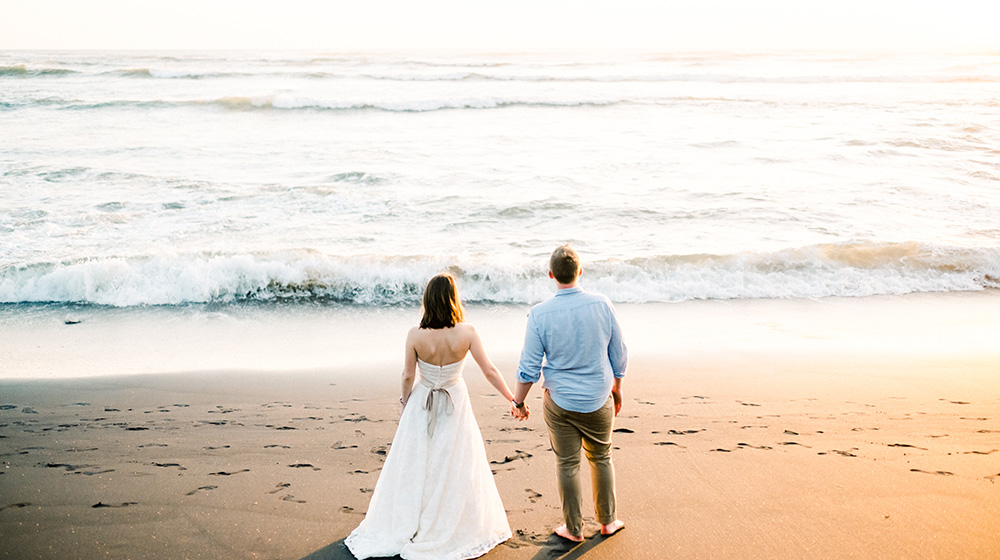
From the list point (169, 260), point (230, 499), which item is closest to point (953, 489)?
point (230, 499)

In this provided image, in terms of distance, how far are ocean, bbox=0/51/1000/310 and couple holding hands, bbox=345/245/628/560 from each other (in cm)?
570

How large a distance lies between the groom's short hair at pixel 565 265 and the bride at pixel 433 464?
1.86 feet

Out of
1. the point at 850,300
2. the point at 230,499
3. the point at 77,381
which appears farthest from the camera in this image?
the point at 850,300

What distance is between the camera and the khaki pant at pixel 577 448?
3.43 meters

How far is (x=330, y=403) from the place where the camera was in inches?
223

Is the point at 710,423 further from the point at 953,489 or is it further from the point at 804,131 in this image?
the point at 804,131

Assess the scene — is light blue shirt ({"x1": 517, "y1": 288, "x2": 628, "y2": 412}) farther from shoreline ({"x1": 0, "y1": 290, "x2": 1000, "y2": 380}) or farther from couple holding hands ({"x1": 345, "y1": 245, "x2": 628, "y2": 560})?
shoreline ({"x1": 0, "y1": 290, "x2": 1000, "y2": 380})

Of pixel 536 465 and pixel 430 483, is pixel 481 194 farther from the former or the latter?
pixel 430 483

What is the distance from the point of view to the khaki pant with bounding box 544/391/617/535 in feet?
11.3

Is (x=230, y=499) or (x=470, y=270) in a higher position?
(x=470, y=270)

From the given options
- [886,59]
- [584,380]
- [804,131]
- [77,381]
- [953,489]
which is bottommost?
[953,489]

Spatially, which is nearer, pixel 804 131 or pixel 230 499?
pixel 230 499

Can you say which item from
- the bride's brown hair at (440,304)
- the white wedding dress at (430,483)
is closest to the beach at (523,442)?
the white wedding dress at (430,483)

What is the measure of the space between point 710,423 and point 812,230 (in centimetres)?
806
